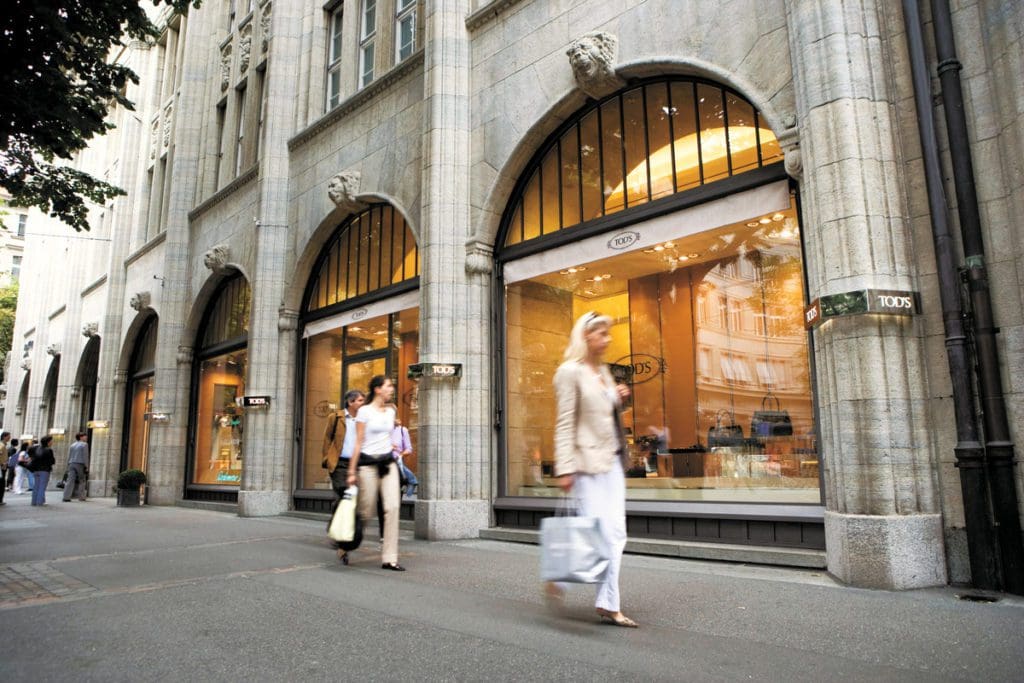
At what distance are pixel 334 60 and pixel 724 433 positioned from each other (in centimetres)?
1238

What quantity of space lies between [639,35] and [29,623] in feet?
29.1

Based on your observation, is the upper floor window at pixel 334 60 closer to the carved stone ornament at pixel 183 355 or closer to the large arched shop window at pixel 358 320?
the large arched shop window at pixel 358 320

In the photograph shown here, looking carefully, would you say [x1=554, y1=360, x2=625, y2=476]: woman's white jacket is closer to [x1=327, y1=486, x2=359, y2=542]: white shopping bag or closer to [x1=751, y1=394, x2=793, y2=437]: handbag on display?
[x1=327, y1=486, x2=359, y2=542]: white shopping bag

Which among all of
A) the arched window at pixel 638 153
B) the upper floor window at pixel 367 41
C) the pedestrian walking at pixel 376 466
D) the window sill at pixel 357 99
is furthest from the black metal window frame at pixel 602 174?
the upper floor window at pixel 367 41

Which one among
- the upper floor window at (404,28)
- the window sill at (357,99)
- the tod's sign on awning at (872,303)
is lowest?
the tod's sign on awning at (872,303)

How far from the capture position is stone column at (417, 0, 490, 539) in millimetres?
10117

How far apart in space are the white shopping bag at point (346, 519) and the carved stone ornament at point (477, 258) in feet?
15.1

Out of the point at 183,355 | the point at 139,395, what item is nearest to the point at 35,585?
the point at 183,355

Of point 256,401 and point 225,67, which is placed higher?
point 225,67

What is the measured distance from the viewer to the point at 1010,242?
593 centimetres

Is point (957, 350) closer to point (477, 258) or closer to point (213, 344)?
point (477, 258)

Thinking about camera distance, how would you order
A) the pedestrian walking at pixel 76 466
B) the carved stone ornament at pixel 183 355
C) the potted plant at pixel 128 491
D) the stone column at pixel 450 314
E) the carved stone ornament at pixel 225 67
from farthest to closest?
the pedestrian walking at pixel 76 466 → the carved stone ornament at pixel 225 67 → the carved stone ornament at pixel 183 355 → the potted plant at pixel 128 491 → the stone column at pixel 450 314

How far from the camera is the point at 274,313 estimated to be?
15758mm

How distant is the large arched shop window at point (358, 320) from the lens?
43.7 feet
